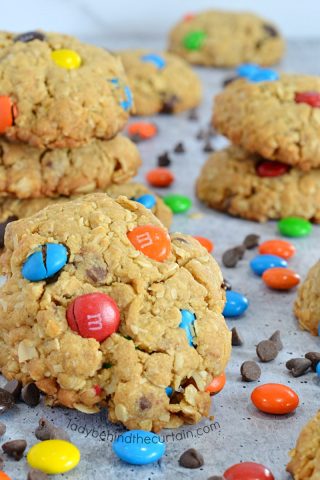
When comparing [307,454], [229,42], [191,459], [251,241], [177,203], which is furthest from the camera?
[229,42]

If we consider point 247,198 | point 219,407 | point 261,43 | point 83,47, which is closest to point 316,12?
point 261,43

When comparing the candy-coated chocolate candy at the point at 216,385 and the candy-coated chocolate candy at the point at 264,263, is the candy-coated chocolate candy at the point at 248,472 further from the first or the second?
the candy-coated chocolate candy at the point at 264,263

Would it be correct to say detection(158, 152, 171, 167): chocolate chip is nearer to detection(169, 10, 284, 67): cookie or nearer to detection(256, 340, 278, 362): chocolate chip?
detection(169, 10, 284, 67): cookie

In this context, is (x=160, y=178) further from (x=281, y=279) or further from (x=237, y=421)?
Answer: (x=237, y=421)

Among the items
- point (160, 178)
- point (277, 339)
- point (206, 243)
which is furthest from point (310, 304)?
point (160, 178)

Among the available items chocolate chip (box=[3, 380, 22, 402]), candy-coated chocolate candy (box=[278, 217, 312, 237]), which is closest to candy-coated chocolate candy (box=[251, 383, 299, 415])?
chocolate chip (box=[3, 380, 22, 402])

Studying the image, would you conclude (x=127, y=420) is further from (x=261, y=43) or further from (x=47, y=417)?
(x=261, y=43)
